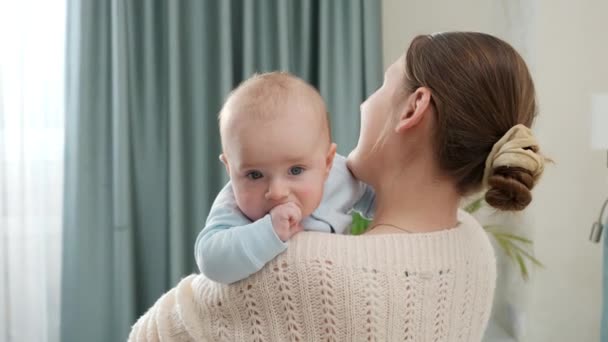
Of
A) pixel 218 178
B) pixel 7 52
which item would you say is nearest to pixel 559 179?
pixel 218 178

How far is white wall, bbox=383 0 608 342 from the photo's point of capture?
2291mm

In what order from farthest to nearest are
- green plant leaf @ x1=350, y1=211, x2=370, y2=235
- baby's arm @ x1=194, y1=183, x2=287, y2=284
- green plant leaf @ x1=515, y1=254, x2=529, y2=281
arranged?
green plant leaf @ x1=515, y1=254, x2=529, y2=281 → green plant leaf @ x1=350, y1=211, x2=370, y2=235 → baby's arm @ x1=194, y1=183, x2=287, y2=284

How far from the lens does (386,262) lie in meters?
0.91

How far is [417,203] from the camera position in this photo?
1001 millimetres

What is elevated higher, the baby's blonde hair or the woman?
the baby's blonde hair

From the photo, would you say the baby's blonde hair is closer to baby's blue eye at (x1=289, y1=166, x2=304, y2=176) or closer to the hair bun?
baby's blue eye at (x1=289, y1=166, x2=304, y2=176)

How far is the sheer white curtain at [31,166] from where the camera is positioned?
94.7 inches

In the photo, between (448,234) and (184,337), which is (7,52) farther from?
(448,234)

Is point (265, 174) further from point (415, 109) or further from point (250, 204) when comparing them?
point (415, 109)

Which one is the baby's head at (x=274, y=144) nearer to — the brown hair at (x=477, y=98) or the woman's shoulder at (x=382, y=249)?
the woman's shoulder at (x=382, y=249)

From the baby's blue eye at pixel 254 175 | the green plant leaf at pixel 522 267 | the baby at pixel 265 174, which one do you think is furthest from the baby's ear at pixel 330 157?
the green plant leaf at pixel 522 267

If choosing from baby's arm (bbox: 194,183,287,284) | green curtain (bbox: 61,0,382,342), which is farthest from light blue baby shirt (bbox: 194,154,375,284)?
green curtain (bbox: 61,0,382,342)

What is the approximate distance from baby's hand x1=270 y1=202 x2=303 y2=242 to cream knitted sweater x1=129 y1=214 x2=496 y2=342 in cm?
2

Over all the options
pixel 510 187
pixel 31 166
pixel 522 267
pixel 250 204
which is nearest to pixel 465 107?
pixel 510 187
